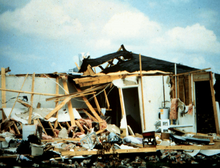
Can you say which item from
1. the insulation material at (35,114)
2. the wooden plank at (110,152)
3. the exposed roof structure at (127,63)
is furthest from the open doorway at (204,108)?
the insulation material at (35,114)

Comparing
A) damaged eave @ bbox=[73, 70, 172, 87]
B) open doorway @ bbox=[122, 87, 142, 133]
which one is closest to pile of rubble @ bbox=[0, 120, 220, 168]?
damaged eave @ bbox=[73, 70, 172, 87]

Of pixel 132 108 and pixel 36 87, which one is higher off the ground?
pixel 36 87

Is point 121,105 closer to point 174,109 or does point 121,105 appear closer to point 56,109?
point 174,109

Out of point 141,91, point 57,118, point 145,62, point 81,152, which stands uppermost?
point 145,62

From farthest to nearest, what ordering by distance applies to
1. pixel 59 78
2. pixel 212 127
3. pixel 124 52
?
pixel 124 52 < pixel 59 78 < pixel 212 127

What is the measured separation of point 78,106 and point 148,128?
170 inches

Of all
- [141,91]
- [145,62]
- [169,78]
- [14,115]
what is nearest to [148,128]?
[141,91]

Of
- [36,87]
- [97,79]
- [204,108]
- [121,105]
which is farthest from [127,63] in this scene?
[36,87]

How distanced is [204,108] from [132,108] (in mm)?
3930

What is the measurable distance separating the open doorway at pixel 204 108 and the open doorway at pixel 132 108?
3.35 m

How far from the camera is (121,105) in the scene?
441 inches

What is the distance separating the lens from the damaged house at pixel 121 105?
1001cm

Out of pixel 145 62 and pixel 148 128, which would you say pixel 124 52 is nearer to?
pixel 145 62

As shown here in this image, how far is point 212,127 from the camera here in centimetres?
1148
